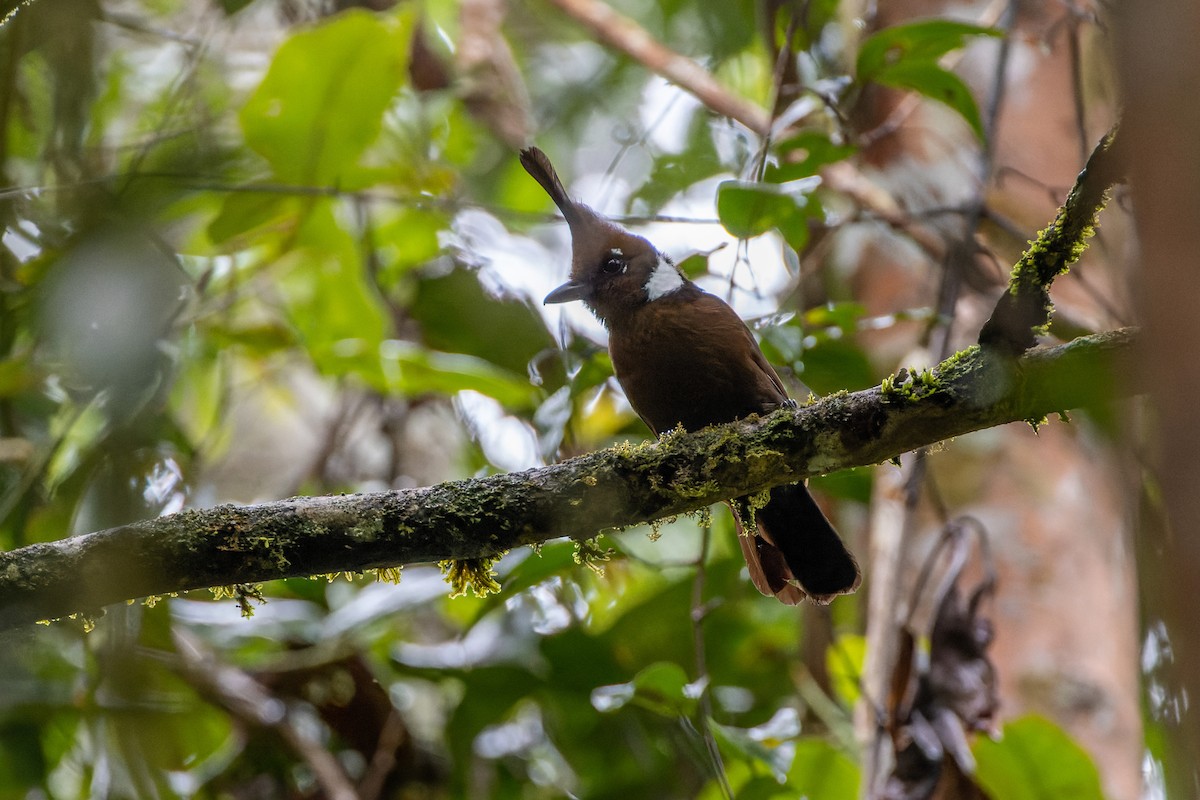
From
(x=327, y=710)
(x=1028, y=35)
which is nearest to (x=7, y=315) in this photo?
(x=327, y=710)

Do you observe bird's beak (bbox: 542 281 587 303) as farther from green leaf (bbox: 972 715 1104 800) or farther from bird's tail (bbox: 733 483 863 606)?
green leaf (bbox: 972 715 1104 800)

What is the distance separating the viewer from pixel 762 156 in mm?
3105

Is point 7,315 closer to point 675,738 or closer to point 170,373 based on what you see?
point 170,373

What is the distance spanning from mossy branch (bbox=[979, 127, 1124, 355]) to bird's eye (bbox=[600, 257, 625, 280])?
150 cm

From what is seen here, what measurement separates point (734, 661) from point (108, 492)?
237 centimetres

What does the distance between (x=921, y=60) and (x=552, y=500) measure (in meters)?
1.90

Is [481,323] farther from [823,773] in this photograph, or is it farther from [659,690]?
[823,773]

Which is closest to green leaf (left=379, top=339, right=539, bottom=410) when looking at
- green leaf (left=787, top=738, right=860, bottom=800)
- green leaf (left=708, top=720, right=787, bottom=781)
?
green leaf (left=708, top=720, right=787, bottom=781)

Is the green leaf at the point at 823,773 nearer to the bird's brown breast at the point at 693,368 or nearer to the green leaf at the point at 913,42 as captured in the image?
the bird's brown breast at the point at 693,368

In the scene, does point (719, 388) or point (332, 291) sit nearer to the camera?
point (719, 388)

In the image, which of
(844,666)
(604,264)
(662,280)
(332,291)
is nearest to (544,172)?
(604,264)

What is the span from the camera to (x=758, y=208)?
9.63 ft

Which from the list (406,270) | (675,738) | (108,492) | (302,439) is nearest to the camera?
(108,492)

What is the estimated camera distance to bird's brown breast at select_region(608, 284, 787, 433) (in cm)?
288
